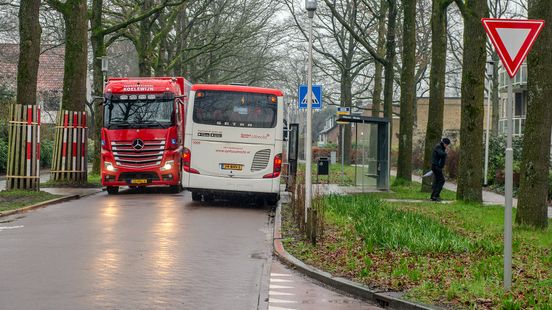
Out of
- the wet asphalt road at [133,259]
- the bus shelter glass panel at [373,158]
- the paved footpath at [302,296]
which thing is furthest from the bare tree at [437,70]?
the paved footpath at [302,296]

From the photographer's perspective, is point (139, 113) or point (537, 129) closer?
point (537, 129)

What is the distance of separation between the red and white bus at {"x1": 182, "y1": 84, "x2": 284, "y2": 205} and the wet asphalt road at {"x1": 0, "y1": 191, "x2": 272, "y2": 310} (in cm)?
154

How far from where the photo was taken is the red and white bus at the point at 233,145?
815 inches

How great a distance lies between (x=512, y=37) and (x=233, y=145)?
12189mm

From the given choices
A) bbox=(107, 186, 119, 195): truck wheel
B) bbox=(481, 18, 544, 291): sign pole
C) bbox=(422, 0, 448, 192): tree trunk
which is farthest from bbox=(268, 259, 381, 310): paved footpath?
bbox=(422, 0, 448, 192): tree trunk

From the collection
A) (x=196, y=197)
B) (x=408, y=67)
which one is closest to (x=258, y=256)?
(x=196, y=197)

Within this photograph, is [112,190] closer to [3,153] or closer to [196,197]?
[196,197]

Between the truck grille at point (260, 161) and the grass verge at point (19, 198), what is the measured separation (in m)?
5.34

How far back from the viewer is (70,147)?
25.9m

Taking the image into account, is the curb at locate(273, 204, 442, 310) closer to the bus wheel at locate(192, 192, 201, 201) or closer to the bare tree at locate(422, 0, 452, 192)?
the bus wheel at locate(192, 192, 201, 201)

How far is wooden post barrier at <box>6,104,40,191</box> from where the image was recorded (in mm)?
21953

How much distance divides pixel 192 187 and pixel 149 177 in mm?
3392

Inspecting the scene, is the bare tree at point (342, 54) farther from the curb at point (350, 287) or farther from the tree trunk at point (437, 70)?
the curb at point (350, 287)

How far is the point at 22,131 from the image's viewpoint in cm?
2198
